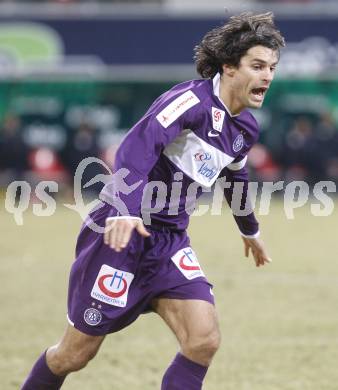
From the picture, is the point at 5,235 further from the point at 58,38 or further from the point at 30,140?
the point at 58,38

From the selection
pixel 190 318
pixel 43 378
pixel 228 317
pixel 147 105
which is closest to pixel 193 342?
pixel 190 318

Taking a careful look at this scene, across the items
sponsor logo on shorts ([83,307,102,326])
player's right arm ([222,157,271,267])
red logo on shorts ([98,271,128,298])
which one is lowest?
sponsor logo on shorts ([83,307,102,326])

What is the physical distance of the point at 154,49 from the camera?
62.3 feet

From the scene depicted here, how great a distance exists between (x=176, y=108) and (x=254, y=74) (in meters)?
0.42

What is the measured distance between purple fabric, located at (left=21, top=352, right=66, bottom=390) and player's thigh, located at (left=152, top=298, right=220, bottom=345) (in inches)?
24.4

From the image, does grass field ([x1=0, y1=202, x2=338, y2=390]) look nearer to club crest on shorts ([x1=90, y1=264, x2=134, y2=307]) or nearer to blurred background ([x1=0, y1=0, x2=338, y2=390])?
blurred background ([x1=0, y1=0, x2=338, y2=390])

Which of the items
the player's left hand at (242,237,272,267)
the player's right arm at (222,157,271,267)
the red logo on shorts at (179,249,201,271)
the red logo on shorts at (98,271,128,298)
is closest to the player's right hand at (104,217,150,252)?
the red logo on shorts at (98,271,128,298)

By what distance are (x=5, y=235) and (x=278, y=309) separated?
554 centimetres

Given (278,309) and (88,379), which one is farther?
(278,309)

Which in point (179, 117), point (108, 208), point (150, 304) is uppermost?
point (179, 117)

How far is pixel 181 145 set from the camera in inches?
181

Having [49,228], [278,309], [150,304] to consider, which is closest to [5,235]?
[49,228]

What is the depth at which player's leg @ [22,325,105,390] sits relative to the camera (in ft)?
15.2

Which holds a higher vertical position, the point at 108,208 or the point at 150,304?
the point at 108,208
